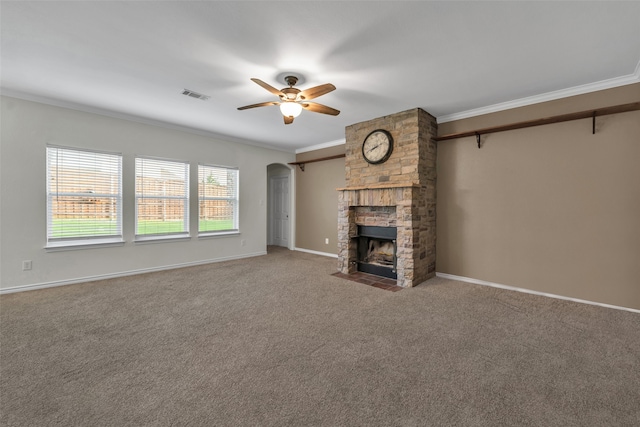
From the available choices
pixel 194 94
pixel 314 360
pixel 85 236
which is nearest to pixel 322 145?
pixel 194 94

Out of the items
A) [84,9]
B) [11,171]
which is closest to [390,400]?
[84,9]

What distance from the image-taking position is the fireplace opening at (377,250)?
433cm

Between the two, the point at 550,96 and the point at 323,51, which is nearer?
the point at 323,51

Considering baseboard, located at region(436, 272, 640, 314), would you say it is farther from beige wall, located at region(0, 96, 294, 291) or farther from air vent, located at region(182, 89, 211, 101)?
air vent, located at region(182, 89, 211, 101)

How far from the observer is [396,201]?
406cm

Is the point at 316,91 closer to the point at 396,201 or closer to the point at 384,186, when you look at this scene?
the point at 384,186

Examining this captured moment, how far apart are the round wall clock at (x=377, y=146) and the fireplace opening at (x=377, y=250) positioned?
1.15 m

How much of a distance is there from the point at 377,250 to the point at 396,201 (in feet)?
3.49

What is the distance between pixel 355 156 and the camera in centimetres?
483

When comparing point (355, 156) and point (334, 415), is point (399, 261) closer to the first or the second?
point (355, 156)

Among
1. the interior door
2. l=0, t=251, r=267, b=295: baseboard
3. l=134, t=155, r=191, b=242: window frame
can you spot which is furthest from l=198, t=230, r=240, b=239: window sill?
the interior door

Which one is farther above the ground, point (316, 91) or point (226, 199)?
point (316, 91)

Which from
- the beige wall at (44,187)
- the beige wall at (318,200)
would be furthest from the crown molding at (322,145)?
the beige wall at (44,187)

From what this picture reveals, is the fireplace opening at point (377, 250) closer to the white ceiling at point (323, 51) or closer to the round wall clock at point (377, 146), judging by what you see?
the round wall clock at point (377, 146)
